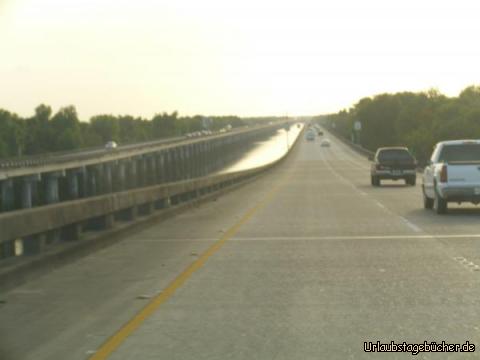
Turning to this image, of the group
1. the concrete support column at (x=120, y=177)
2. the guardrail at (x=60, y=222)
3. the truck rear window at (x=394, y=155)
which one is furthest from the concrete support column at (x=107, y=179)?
the truck rear window at (x=394, y=155)

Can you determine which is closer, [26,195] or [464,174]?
[26,195]

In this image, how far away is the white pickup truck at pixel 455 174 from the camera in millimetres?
22484

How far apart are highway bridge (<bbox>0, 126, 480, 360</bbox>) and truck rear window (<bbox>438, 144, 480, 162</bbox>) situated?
5260mm

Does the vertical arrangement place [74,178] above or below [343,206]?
above

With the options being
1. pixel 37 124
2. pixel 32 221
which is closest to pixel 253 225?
pixel 32 221

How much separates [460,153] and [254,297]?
50.1ft

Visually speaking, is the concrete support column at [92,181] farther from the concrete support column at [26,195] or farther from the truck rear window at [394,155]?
the truck rear window at [394,155]

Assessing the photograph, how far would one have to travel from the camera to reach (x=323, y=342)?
7.91 m

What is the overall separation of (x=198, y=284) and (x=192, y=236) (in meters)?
7.34

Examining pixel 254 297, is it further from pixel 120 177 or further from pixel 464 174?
pixel 120 177

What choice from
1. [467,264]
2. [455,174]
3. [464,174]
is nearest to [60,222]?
[467,264]

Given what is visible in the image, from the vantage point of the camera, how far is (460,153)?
80.1 ft

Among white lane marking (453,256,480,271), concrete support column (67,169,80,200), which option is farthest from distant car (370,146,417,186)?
white lane marking (453,256,480,271)

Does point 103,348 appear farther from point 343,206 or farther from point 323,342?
point 343,206
